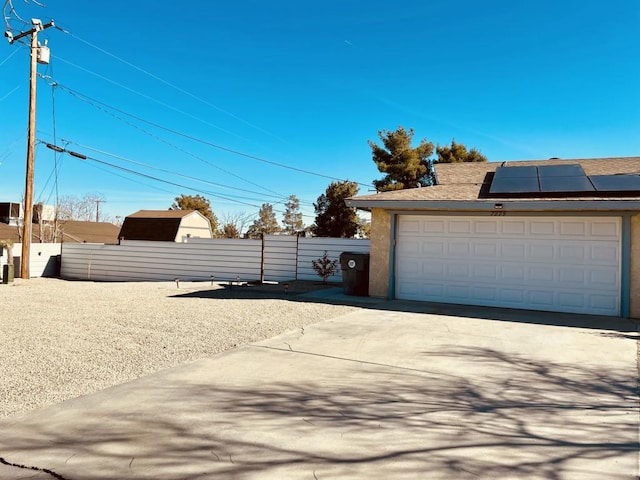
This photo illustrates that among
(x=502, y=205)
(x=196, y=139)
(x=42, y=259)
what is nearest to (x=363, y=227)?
(x=196, y=139)

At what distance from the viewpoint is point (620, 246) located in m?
8.37

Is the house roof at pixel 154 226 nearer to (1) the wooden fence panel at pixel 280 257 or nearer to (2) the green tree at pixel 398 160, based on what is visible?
(2) the green tree at pixel 398 160

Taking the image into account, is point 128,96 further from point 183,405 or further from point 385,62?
point 183,405

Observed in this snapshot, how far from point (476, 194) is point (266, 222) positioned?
34500 mm

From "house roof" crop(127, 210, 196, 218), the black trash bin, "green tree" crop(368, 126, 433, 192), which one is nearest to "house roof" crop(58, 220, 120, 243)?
"house roof" crop(127, 210, 196, 218)

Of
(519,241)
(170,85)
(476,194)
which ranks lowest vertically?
(519,241)

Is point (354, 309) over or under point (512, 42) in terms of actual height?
under

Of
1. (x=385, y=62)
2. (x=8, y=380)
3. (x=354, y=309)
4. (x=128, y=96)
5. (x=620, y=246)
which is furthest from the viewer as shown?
(x=128, y=96)

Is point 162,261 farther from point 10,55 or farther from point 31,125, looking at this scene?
point 10,55

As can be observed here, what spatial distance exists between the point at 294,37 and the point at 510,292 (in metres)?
13.5

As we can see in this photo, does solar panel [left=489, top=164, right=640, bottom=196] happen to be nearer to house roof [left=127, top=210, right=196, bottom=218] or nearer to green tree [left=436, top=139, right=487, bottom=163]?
green tree [left=436, top=139, right=487, bottom=163]

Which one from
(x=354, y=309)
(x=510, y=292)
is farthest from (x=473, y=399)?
(x=510, y=292)

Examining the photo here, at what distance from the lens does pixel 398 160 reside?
28.2m

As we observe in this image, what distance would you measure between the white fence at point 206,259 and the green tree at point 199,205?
2620cm
